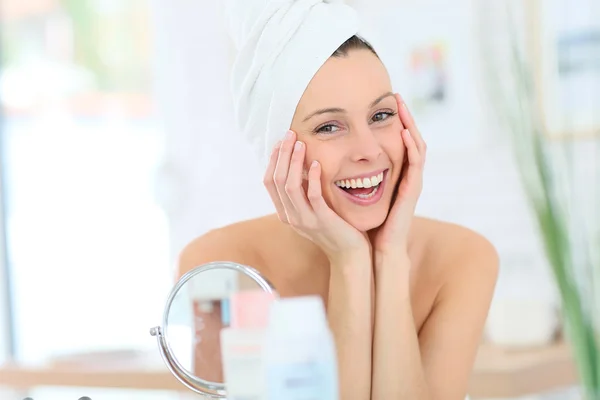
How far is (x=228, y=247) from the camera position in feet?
3.22

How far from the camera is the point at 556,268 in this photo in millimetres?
875

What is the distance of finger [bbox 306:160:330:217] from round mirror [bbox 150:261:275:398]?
9 cm

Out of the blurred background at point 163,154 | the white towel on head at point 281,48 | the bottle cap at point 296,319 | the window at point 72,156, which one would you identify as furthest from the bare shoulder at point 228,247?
the window at point 72,156

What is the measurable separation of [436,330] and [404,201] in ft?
0.53

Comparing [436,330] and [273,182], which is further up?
[273,182]

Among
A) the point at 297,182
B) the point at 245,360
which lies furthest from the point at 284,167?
the point at 245,360

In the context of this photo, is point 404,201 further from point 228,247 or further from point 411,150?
point 228,247

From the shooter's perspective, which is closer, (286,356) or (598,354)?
(286,356)

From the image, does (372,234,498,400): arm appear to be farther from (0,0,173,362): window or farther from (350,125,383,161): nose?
(0,0,173,362): window

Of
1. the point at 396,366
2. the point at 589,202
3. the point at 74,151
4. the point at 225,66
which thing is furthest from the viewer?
the point at 74,151

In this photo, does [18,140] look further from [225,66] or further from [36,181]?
[225,66]

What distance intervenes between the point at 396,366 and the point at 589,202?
2.98 feet

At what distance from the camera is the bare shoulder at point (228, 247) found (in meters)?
0.97

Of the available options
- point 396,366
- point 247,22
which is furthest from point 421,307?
point 247,22
